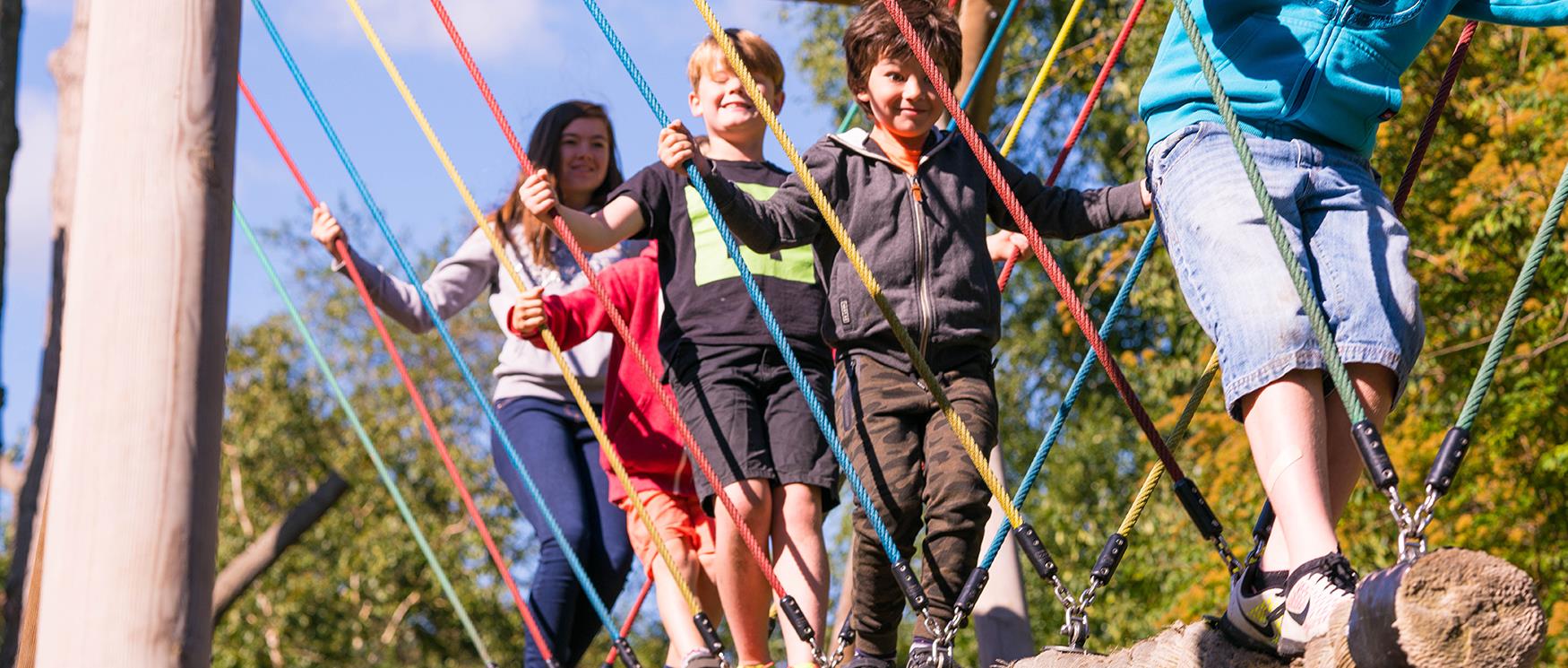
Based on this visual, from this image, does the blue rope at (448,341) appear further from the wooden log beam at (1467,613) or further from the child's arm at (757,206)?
the wooden log beam at (1467,613)

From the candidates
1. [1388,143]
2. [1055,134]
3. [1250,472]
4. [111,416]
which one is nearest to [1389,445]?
[1250,472]

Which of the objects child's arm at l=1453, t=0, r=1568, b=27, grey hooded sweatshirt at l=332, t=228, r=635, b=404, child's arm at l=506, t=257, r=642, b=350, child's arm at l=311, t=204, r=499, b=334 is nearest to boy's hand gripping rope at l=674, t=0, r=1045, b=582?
child's arm at l=506, t=257, r=642, b=350

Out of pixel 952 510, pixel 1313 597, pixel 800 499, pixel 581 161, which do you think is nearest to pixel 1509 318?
pixel 1313 597

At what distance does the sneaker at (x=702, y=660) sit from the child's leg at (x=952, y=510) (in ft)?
1.63

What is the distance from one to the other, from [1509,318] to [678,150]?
1177mm

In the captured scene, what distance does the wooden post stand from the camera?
73.5 inches

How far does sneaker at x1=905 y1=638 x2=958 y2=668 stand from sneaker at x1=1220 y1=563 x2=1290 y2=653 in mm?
507

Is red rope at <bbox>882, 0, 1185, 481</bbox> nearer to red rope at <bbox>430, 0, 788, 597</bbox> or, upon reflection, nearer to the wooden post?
red rope at <bbox>430, 0, 788, 597</bbox>

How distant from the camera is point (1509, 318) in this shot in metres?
1.73

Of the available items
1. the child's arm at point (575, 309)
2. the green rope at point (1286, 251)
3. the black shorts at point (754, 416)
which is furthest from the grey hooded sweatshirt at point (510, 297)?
the green rope at point (1286, 251)

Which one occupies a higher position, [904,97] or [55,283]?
[55,283]

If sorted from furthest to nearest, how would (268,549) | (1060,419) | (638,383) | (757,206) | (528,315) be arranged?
(268,549) → (638,383) → (528,315) → (757,206) → (1060,419)

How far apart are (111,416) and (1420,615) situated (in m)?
1.35

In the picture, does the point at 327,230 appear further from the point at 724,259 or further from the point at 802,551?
the point at 802,551
